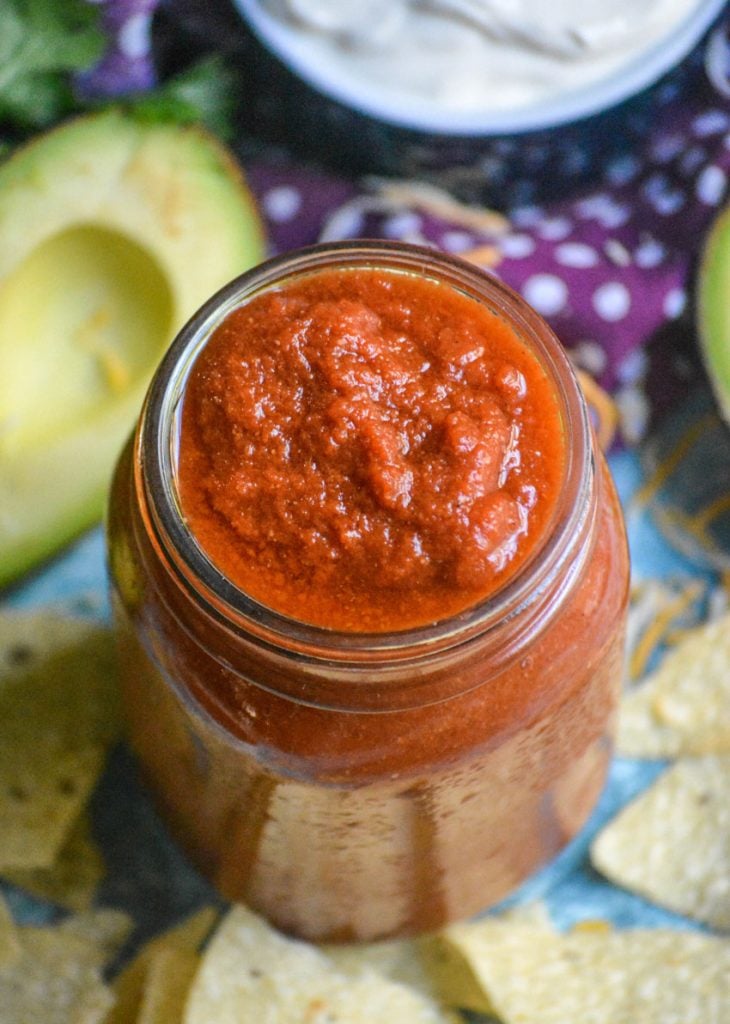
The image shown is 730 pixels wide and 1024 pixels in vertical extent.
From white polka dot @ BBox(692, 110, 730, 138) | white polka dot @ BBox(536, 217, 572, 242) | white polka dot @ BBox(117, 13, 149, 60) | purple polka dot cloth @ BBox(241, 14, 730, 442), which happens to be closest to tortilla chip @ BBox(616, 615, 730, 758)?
purple polka dot cloth @ BBox(241, 14, 730, 442)

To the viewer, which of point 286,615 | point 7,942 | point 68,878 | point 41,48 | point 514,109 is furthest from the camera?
point 514,109

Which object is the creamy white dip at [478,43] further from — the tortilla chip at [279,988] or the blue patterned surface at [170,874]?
the tortilla chip at [279,988]

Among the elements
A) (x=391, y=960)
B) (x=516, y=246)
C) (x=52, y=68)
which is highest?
(x=52, y=68)

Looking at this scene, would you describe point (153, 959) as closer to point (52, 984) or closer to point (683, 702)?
point (52, 984)

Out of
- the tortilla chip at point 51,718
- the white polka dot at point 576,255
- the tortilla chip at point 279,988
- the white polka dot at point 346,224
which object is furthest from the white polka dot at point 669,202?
the tortilla chip at point 279,988

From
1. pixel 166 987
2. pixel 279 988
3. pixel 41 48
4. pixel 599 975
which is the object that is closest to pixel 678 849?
pixel 599 975

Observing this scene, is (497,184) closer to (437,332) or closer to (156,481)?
(437,332)

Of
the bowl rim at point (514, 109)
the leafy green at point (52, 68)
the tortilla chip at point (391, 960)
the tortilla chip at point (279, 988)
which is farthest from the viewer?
the bowl rim at point (514, 109)
